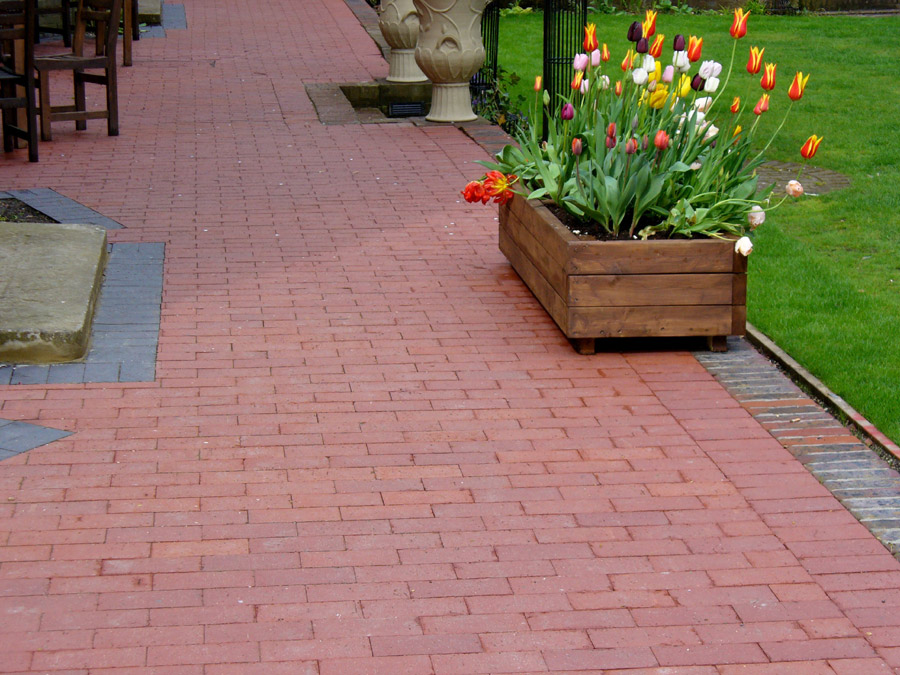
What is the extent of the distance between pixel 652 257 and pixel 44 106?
707 centimetres

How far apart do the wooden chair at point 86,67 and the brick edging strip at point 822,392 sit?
22.9 ft

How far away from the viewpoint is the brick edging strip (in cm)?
505

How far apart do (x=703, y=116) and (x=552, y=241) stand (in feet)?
3.61

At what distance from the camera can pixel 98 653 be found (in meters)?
3.58

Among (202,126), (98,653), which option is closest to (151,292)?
(98,653)

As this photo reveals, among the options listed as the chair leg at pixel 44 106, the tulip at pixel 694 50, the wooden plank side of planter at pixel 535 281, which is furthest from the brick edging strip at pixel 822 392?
the chair leg at pixel 44 106

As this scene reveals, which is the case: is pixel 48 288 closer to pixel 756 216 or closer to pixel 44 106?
pixel 756 216

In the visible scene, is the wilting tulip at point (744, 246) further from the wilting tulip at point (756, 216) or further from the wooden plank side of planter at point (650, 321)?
the wooden plank side of planter at point (650, 321)

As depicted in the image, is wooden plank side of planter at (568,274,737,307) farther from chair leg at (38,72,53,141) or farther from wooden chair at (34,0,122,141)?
chair leg at (38,72,53,141)

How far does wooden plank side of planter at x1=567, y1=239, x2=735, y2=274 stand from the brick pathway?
0.47 meters

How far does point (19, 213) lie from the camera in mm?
8508

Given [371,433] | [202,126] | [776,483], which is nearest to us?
[776,483]

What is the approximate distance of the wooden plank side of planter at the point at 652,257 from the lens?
5910 millimetres

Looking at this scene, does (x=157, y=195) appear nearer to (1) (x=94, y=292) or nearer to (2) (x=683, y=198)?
(1) (x=94, y=292)
